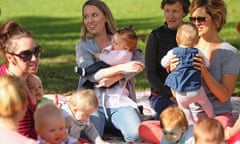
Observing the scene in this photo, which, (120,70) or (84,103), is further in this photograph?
(120,70)

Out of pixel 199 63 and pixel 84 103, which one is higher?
pixel 199 63

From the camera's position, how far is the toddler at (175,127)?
495cm

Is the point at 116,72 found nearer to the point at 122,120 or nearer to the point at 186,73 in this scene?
the point at 122,120

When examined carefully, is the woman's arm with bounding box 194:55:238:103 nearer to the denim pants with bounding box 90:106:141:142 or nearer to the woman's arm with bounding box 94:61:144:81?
the woman's arm with bounding box 94:61:144:81

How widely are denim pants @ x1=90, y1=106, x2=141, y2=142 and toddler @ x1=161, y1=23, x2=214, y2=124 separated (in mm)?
555

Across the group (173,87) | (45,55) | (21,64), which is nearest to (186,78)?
(173,87)

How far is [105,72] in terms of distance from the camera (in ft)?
18.7

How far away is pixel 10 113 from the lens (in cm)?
374

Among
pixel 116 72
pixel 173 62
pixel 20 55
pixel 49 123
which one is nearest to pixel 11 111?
pixel 49 123

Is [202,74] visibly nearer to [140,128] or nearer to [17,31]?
[140,128]

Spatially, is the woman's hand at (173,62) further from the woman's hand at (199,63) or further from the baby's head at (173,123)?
the baby's head at (173,123)

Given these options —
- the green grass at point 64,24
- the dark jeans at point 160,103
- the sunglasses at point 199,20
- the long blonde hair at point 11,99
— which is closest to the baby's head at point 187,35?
the sunglasses at point 199,20

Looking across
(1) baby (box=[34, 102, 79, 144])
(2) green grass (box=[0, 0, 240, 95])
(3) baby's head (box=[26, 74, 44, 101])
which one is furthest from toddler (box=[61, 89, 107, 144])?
(2) green grass (box=[0, 0, 240, 95])

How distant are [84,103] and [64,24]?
1065 cm
